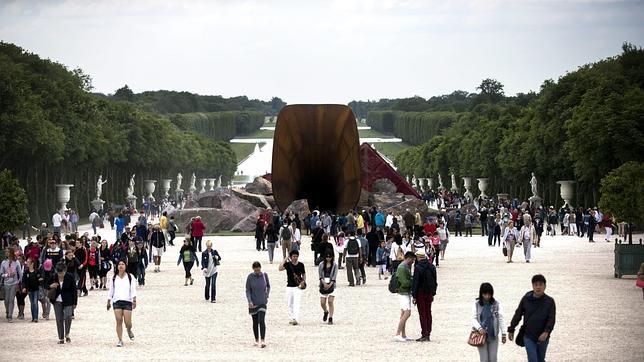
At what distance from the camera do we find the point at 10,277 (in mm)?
26750

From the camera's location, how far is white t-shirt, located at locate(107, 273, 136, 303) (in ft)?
73.5

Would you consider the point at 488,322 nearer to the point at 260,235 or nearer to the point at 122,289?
the point at 122,289

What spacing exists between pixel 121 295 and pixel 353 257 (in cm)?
1181

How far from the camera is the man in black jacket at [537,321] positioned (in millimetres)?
16495

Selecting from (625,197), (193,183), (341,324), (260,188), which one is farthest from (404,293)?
(193,183)

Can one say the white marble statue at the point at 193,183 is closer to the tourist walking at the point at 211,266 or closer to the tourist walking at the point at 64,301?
the tourist walking at the point at 211,266

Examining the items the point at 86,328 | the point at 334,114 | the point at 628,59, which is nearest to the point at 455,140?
the point at 628,59

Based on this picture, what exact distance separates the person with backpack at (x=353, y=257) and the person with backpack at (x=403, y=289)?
376 inches

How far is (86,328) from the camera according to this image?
2511 cm

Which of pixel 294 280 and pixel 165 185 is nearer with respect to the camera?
pixel 294 280

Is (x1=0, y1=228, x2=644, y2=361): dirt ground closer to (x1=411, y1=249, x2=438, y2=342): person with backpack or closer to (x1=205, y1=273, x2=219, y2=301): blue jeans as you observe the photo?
(x1=205, y1=273, x2=219, y2=301): blue jeans

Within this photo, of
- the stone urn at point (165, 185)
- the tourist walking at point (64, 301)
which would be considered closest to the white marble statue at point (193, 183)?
the stone urn at point (165, 185)

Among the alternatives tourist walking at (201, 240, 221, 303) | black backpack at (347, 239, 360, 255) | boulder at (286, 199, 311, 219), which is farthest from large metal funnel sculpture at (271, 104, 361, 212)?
tourist walking at (201, 240, 221, 303)

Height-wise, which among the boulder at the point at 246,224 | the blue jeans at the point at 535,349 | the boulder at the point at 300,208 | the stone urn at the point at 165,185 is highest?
the stone urn at the point at 165,185
